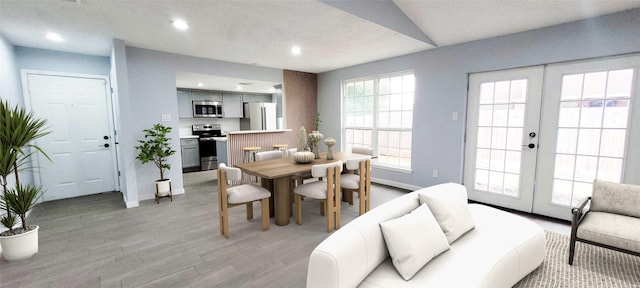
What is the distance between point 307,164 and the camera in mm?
3240

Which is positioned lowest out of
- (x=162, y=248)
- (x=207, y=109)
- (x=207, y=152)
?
(x=162, y=248)

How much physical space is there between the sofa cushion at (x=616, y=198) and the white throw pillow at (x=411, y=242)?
195cm

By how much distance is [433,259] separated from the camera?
1.62 meters

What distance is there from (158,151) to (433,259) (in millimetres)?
3905

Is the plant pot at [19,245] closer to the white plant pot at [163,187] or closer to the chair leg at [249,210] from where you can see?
the white plant pot at [163,187]

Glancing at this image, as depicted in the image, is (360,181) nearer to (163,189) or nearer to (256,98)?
(163,189)

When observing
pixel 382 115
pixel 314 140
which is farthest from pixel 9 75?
pixel 382 115

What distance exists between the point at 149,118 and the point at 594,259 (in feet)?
18.2

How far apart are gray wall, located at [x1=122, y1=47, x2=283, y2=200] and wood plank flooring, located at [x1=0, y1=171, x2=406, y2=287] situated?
546 mm

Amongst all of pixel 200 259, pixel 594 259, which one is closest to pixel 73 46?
pixel 200 259

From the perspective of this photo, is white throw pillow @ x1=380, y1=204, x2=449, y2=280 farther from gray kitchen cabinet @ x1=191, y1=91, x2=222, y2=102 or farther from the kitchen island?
gray kitchen cabinet @ x1=191, y1=91, x2=222, y2=102

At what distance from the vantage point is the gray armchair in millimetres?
1938

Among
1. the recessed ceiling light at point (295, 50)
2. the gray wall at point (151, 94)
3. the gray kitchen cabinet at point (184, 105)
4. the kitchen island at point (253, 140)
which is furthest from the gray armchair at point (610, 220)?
the gray kitchen cabinet at point (184, 105)

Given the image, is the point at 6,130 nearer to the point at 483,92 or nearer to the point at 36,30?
the point at 36,30
